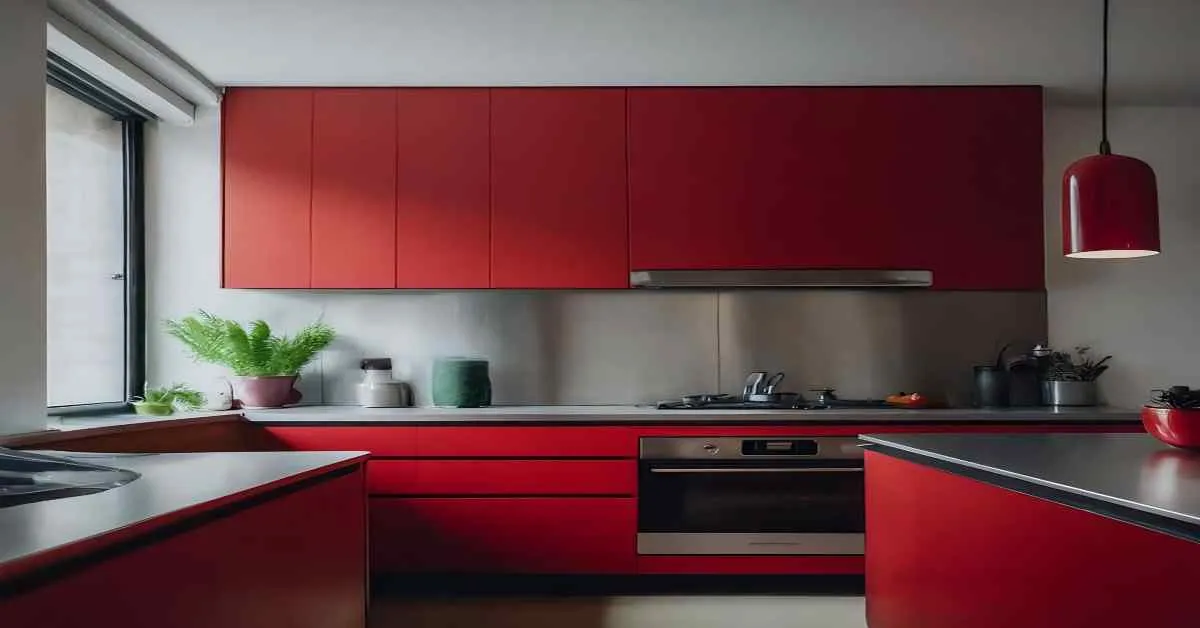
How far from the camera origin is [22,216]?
2770 millimetres

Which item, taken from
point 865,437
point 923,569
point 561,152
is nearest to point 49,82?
point 561,152

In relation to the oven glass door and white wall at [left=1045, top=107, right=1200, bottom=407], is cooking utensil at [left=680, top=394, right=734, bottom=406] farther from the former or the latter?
white wall at [left=1045, top=107, right=1200, bottom=407]

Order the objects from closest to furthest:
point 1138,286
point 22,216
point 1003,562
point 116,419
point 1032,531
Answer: point 1032,531 → point 1003,562 → point 22,216 → point 116,419 → point 1138,286

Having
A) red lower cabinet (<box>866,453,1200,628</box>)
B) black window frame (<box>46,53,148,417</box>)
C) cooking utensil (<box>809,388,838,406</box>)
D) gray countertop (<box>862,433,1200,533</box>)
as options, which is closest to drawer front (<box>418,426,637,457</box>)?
cooking utensil (<box>809,388,838,406</box>)

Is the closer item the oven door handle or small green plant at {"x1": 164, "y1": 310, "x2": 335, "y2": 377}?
the oven door handle

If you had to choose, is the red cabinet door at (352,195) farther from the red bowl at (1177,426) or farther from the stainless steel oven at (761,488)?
the red bowl at (1177,426)

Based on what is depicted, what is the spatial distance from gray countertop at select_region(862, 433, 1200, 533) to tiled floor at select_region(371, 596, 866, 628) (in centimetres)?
122

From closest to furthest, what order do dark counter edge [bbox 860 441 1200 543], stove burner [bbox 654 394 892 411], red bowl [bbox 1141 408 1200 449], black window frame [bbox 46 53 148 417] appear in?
dark counter edge [bbox 860 441 1200 543] → red bowl [bbox 1141 408 1200 449] → stove burner [bbox 654 394 892 411] → black window frame [bbox 46 53 148 417]

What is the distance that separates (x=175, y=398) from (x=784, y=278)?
2.77 meters

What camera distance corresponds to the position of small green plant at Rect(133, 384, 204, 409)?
3667 mm

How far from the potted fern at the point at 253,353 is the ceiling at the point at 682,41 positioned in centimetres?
115

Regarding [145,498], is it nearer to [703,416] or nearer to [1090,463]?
[1090,463]

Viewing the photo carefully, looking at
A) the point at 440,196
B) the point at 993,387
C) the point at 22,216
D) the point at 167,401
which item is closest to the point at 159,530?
the point at 22,216

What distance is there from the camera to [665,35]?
3.45 metres
